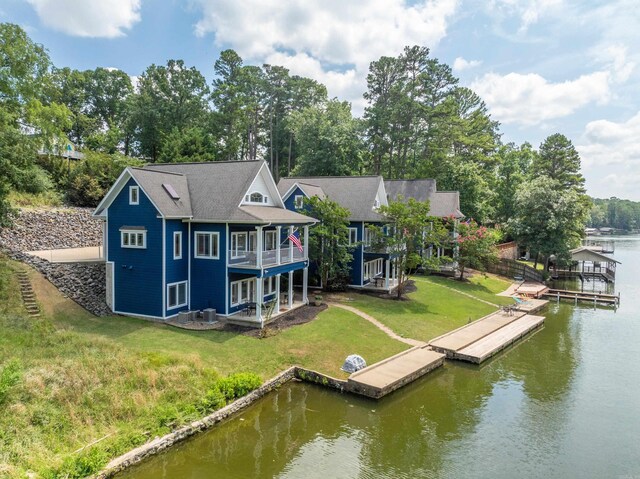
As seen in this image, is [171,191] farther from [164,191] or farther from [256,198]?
[256,198]

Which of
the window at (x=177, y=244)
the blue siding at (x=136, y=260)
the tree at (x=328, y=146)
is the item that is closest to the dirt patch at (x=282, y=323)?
the blue siding at (x=136, y=260)

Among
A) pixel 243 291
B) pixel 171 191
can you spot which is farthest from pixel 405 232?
pixel 171 191

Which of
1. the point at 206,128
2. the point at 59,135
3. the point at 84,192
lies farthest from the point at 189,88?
the point at 59,135

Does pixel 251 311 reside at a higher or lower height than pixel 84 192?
lower

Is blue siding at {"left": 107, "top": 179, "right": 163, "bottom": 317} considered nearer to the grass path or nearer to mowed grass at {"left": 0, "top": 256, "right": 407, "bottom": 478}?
mowed grass at {"left": 0, "top": 256, "right": 407, "bottom": 478}

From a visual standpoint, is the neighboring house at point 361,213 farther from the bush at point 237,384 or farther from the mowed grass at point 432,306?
the bush at point 237,384

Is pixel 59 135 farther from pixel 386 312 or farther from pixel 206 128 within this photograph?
pixel 206 128

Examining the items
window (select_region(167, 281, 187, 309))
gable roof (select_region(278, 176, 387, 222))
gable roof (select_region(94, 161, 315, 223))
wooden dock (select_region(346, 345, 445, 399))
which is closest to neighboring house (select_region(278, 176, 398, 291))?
gable roof (select_region(278, 176, 387, 222))
